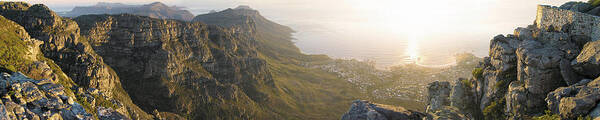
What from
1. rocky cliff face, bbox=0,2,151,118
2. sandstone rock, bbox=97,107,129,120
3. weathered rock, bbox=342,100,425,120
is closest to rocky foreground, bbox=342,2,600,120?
weathered rock, bbox=342,100,425,120

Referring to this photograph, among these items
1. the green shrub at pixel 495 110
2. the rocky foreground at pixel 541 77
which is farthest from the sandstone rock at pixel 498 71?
the green shrub at pixel 495 110

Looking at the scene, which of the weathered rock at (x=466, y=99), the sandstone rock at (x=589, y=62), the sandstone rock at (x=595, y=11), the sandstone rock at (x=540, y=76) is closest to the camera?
the sandstone rock at (x=589, y=62)

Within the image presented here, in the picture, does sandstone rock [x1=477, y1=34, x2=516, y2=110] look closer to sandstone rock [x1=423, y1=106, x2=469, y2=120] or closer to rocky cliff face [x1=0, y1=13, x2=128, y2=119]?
sandstone rock [x1=423, y1=106, x2=469, y2=120]

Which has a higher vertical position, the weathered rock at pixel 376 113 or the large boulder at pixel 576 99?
the large boulder at pixel 576 99

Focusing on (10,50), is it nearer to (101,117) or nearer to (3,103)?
(101,117)

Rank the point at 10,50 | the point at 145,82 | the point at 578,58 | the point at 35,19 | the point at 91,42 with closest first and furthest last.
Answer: the point at 578,58, the point at 10,50, the point at 35,19, the point at 91,42, the point at 145,82

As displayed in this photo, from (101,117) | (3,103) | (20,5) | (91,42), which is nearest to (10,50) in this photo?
(101,117)

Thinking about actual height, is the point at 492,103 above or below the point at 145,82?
above

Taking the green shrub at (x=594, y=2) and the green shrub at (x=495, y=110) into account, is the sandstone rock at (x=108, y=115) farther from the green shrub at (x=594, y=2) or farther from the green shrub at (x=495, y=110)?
the green shrub at (x=594, y=2)
